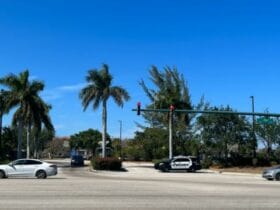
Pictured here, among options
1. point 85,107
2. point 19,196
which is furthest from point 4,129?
point 19,196

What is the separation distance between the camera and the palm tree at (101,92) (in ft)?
220

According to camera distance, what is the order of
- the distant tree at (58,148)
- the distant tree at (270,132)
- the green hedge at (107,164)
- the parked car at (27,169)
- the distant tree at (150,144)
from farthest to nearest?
1. the distant tree at (58,148)
2. the distant tree at (150,144)
3. the distant tree at (270,132)
4. the green hedge at (107,164)
5. the parked car at (27,169)

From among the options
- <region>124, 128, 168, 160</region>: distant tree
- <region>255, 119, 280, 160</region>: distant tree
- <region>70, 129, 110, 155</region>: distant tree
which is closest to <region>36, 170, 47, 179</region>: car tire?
<region>255, 119, 280, 160</region>: distant tree

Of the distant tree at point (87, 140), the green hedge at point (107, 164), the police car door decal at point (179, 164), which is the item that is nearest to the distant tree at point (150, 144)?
the police car door decal at point (179, 164)

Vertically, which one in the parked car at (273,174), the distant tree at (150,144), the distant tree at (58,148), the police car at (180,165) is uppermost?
the distant tree at (58,148)

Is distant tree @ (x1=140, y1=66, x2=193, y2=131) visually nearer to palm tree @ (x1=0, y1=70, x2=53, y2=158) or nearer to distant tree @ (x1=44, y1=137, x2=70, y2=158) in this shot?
palm tree @ (x1=0, y1=70, x2=53, y2=158)

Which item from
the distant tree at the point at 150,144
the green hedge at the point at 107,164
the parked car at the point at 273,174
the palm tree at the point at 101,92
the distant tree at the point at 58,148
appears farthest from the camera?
the distant tree at the point at 58,148

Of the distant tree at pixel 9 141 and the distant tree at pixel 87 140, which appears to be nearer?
the distant tree at pixel 9 141

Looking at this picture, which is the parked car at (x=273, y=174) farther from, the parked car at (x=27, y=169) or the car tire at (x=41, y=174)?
the car tire at (x=41, y=174)

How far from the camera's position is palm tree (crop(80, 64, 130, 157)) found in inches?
2640

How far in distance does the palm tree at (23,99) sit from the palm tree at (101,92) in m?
5.74

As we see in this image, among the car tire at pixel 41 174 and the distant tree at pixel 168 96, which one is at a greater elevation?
the distant tree at pixel 168 96

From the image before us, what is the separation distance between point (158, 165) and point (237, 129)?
39.3 feet

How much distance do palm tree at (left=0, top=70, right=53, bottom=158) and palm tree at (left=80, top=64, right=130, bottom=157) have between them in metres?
5.74
